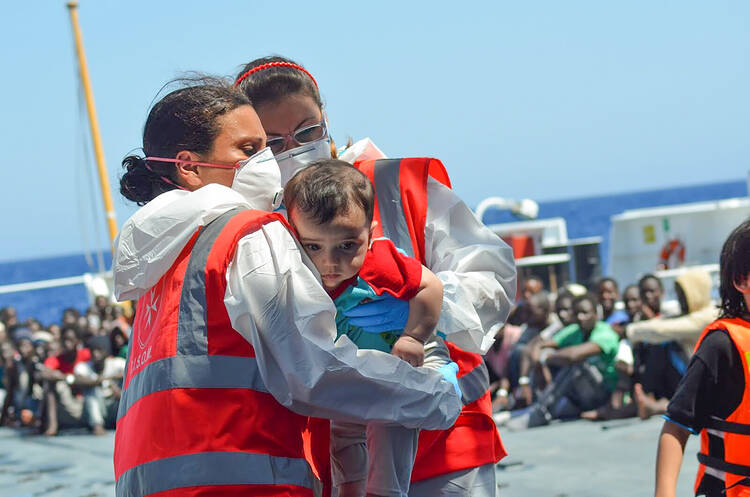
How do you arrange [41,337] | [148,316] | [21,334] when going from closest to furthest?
[148,316] < [41,337] < [21,334]

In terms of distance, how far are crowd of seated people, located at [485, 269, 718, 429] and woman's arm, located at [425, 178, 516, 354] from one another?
16.1 ft

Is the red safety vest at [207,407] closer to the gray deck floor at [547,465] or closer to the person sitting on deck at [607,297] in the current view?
the gray deck floor at [547,465]

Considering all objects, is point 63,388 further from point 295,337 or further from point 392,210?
point 295,337

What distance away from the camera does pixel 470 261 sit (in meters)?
2.49

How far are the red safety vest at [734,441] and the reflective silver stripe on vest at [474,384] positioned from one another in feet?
2.62

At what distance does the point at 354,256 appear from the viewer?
7.11ft

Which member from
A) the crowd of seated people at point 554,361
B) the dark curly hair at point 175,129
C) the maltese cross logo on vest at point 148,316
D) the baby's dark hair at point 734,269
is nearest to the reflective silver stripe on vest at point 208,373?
the maltese cross logo on vest at point 148,316

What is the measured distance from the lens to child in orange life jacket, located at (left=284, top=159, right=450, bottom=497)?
6.97 ft

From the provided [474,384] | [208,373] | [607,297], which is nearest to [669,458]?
[474,384]

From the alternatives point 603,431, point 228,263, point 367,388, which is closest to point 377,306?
point 367,388

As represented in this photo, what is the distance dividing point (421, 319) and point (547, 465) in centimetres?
496

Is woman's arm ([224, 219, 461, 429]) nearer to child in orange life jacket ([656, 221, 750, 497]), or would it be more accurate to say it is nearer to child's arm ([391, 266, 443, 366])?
child's arm ([391, 266, 443, 366])

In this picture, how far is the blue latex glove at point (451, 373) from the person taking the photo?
2.19m

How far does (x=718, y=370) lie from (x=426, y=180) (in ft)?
3.47
